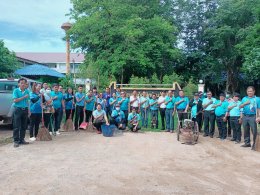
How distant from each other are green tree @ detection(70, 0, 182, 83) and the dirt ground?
1241 centimetres

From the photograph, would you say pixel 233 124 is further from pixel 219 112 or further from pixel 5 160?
pixel 5 160

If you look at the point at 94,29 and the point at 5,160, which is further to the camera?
the point at 94,29

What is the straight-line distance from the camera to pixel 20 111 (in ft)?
29.1

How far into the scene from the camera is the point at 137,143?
989 centimetres

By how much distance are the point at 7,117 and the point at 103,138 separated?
3.51m

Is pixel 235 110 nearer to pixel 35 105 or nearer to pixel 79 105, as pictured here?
pixel 79 105

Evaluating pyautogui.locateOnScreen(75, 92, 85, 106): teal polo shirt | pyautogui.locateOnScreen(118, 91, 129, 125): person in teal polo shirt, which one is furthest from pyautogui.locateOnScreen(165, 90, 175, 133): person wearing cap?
pyautogui.locateOnScreen(75, 92, 85, 106): teal polo shirt

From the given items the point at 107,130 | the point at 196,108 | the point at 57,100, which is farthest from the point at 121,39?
the point at 107,130

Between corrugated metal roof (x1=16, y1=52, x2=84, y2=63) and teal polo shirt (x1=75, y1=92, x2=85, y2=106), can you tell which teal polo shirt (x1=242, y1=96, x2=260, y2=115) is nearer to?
teal polo shirt (x1=75, y1=92, x2=85, y2=106)

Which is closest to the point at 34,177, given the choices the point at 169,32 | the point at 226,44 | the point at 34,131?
the point at 34,131

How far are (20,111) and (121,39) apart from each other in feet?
47.6

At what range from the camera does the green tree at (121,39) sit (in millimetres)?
21797

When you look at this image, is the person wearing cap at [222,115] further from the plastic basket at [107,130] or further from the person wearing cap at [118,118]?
the plastic basket at [107,130]

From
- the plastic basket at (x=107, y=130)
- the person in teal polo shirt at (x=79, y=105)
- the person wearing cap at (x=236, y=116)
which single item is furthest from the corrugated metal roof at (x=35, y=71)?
the person wearing cap at (x=236, y=116)
